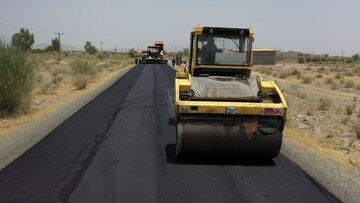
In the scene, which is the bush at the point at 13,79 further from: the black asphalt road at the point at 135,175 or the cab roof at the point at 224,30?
the cab roof at the point at 224,30

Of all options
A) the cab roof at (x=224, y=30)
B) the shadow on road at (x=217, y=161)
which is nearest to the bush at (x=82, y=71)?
the cab roof at (x=224, y=30)

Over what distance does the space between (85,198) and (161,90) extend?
56.9 ft

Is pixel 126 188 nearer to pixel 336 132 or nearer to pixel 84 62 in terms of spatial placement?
pixel 336 132

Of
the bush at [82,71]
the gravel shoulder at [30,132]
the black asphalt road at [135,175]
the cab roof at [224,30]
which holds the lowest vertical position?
the gravel shoulder at [30,132]

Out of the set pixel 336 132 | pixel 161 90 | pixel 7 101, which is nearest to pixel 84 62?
pixel 161 90

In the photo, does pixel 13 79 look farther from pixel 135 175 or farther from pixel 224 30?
pixel 135 175

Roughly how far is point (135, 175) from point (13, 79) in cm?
1022

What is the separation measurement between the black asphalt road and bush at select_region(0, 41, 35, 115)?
16.9 ft

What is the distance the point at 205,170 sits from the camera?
826 cm

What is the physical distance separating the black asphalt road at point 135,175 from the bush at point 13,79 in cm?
516

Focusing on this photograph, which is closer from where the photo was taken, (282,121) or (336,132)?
(282,121)

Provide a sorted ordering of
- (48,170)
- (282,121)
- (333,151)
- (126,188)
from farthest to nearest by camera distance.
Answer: (333,151), (282,121), (48,170), (126,188)

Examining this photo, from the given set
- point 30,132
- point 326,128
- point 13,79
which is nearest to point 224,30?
point 30,132

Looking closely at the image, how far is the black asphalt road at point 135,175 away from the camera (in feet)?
22.1
